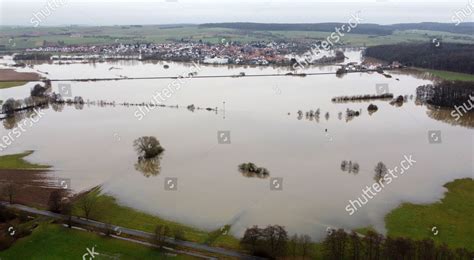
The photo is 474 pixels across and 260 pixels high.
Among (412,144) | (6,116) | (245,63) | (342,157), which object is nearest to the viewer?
(342,157)

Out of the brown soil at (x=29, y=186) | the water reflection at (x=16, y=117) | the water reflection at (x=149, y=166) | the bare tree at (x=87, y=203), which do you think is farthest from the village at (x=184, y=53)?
the bare tree at (x=87, y=203)

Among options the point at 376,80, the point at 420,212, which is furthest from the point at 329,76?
the point at 420,212

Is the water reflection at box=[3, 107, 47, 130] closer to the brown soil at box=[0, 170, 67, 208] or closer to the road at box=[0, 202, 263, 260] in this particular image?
the brown soil at box=[0, 170, 67, 208]

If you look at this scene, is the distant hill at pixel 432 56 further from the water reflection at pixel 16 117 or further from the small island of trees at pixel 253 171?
the water reflection at pixel 16 117

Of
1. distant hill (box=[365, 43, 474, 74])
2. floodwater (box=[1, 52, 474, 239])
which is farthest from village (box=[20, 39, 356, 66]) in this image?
floodwater (box=[1, 52, 474, 239])

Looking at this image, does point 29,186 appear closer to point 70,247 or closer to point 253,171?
point 70,247

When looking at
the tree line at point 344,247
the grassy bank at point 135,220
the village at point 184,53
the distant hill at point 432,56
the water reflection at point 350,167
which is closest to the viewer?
the tree line at point 344,247

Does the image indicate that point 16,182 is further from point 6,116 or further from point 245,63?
point 245,63
